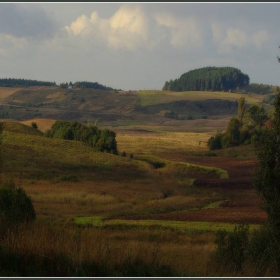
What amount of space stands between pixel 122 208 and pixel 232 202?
36.6 feet

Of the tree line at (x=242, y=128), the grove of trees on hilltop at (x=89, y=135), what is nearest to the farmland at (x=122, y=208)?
the grove of trees on hilltop at (x=89, y=135)

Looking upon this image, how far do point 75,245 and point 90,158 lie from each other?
64.1 meters

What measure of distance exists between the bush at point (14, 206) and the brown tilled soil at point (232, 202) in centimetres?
787

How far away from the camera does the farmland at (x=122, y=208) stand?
12.3m

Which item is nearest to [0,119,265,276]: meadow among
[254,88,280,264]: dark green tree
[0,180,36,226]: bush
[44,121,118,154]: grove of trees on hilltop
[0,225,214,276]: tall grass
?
[0,225,214,276]: tall grass

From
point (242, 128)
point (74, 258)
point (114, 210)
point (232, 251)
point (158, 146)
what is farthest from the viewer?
point (158, 146)

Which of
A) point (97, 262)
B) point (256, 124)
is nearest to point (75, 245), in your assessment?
point (97, 262)

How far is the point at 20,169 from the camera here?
206 ft

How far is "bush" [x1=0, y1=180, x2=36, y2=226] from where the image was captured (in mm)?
16297

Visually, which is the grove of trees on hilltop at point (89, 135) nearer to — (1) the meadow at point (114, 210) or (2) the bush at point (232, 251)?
(1) the meadow at point (114, 210)

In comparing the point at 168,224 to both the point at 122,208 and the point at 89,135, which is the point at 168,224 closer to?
the point at 122,208

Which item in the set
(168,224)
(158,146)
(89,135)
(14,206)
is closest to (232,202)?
(168,224)

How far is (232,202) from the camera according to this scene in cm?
4625

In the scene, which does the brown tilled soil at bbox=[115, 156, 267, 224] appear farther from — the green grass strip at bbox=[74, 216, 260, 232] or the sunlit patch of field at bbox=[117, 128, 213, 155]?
the sunlit patch of field at bbox=[117, 128, 213, 155]
